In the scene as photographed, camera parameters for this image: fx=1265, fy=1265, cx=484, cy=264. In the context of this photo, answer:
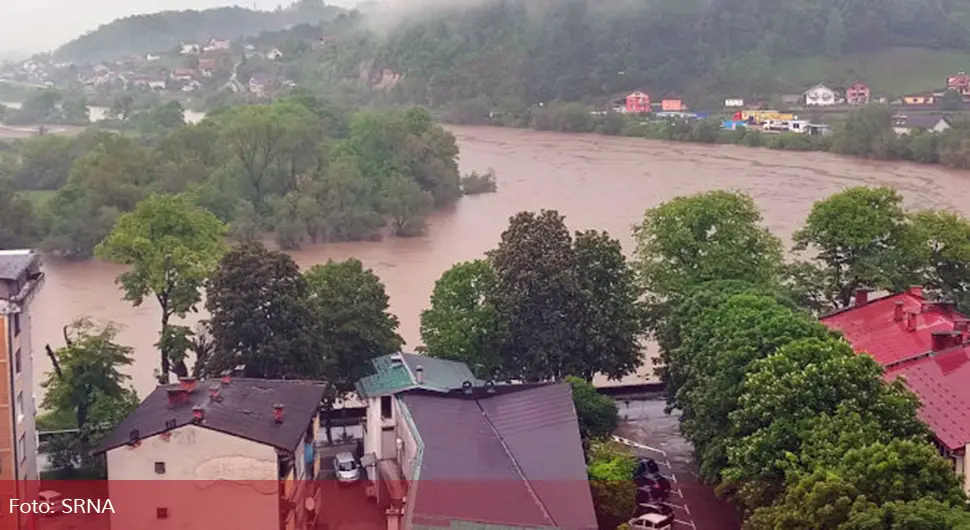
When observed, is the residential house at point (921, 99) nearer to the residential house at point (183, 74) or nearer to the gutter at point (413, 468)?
the residential house at point (183, 74)

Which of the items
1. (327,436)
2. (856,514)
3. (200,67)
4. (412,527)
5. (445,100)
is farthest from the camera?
(200,67)

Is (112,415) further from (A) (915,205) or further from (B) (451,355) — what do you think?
(A) (915,205)

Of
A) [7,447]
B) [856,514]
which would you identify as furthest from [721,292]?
[7,447]

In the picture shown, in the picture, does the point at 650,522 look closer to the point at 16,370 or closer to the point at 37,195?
the point at 16,370

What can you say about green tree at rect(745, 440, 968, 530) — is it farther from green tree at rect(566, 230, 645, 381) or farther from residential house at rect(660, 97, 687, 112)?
residential house at rect(660, 97, 687, 112)

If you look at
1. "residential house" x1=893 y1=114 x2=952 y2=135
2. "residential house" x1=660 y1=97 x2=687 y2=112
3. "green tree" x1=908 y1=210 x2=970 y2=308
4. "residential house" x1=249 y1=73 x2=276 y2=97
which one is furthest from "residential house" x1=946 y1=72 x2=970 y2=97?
"green tree" x1=908 y1=210 x2=970 y2=308

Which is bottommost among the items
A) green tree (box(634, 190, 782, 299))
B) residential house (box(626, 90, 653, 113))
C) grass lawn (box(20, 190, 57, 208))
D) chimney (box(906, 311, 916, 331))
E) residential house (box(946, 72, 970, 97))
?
grass lawn (box(20, 190, 57, 208))

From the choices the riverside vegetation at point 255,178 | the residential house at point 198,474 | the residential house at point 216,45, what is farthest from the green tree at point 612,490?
the residential house at point 216,45
